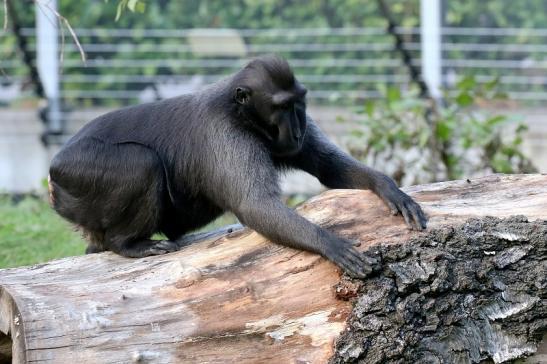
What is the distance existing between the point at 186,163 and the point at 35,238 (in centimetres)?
327

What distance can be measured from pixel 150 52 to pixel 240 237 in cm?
995

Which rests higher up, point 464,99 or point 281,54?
point 281,54

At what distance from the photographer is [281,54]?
1397cm

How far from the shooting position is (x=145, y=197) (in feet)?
19.7

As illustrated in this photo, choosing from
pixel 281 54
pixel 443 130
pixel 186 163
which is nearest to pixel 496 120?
pixel 443 130

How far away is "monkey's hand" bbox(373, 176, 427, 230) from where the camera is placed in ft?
17.1

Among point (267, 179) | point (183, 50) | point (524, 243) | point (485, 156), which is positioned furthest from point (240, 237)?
point (183, 50)

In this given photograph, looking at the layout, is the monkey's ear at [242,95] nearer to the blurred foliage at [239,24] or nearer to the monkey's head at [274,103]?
the monkey's head at [274,103]

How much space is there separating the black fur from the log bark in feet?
2.43

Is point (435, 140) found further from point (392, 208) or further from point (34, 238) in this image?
point (392, 208)

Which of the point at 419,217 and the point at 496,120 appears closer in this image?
the point at 419,217

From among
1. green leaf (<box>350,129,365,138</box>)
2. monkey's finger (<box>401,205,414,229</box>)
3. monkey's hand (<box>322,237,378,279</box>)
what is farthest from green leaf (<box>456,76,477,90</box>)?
monkey's hand (<box>322,237,378,279</box>)

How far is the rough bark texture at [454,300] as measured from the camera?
472cm

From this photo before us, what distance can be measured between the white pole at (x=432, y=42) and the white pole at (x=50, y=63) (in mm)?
5385
